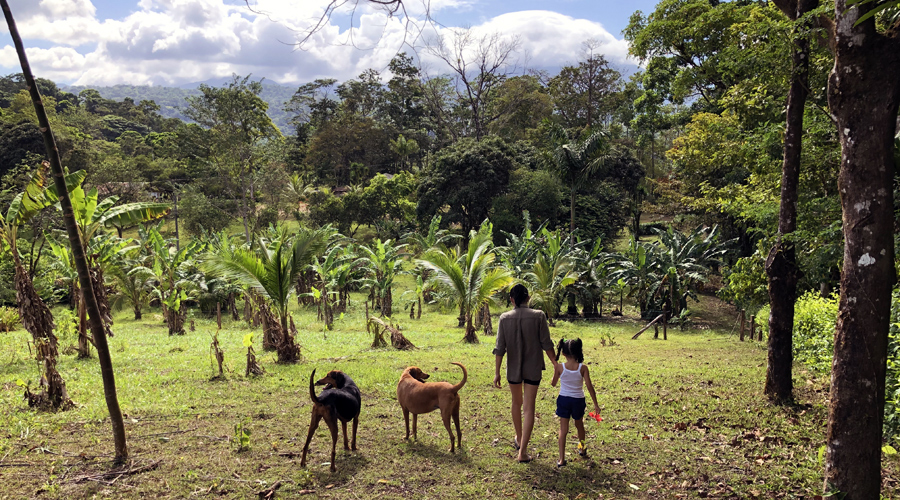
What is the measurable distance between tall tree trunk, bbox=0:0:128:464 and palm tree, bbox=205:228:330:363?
4.82m

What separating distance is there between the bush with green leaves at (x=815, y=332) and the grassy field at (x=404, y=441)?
1.18 ft

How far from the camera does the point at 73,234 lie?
4.50 metres

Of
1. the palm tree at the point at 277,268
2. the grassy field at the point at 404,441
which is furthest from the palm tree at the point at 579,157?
the palm tree at the point at 277,268

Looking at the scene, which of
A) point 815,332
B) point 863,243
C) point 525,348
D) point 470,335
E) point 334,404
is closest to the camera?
point 863,243

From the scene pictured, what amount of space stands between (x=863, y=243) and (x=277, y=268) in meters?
8.72

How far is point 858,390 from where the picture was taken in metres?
3.74

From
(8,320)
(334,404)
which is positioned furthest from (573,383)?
(8,320)

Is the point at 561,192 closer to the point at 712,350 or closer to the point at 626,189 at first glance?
the point at 626,189

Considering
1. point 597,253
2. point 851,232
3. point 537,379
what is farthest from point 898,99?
point 597,253

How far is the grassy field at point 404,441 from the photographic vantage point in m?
4.62

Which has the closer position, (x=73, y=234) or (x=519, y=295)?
(x=73, y=234)

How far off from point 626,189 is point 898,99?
30590 mm

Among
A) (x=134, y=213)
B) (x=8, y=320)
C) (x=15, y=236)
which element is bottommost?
(x=8, y=320)

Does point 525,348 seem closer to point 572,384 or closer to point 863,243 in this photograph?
point 572,384
